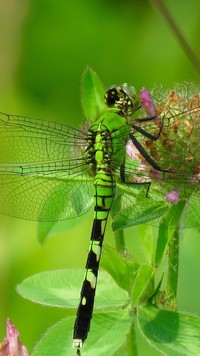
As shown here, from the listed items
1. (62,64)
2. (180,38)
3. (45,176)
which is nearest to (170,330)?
(45,176)

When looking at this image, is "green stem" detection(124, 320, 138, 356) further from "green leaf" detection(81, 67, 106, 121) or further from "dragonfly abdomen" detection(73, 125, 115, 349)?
"green leaf" detection(81, 67, 106, 121)

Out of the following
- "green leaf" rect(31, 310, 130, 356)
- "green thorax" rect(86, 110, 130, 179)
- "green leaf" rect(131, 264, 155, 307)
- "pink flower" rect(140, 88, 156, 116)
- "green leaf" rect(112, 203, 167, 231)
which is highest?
"pink flower" rect(140, 88, 156, 116)

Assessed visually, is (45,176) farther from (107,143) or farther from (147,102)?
(147,102)

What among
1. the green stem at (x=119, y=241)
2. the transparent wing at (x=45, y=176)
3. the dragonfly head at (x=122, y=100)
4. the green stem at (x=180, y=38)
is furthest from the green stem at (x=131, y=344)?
the green stem at (x=180, y=38)

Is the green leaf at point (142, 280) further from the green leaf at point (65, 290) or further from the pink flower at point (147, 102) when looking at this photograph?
the pink flower at point (147, 102)

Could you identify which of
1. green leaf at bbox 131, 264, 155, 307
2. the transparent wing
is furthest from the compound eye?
green leaf at bbox 131, 264, 155, 307
